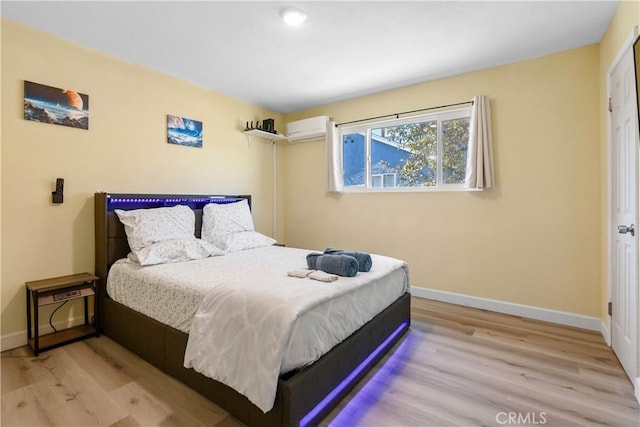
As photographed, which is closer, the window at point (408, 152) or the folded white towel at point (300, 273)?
the folded white towel at point (300, 273)

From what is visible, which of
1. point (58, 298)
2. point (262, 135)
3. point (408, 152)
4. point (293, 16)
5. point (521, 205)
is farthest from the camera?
point (262, 135)

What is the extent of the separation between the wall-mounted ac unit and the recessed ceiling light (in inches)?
74.5

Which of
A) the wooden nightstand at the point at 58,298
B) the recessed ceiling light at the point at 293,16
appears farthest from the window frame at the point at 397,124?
the wooden nightstand at the point at 58,298

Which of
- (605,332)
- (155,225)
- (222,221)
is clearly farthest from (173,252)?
(605,332)

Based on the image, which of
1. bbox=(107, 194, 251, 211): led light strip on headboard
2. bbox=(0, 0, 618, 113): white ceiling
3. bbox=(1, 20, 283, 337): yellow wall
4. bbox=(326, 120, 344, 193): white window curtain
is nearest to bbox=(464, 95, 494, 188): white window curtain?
bbox=(0, 0, 618, 113): white ceiling

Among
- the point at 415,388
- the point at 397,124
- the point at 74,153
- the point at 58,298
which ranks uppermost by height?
the point at 397,124

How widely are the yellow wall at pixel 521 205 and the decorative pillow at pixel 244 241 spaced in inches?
58.7

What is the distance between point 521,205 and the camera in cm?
296

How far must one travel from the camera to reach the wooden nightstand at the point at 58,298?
2.21 meters

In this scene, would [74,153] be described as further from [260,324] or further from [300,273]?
[260,324]

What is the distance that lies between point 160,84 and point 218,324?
9.18 ft

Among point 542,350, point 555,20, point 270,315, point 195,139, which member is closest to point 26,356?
point 270,315

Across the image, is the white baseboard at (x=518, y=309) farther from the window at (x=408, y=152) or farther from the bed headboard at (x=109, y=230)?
the bed headboard at (x=109, y=230)

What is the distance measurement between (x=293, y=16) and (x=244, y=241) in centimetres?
211
